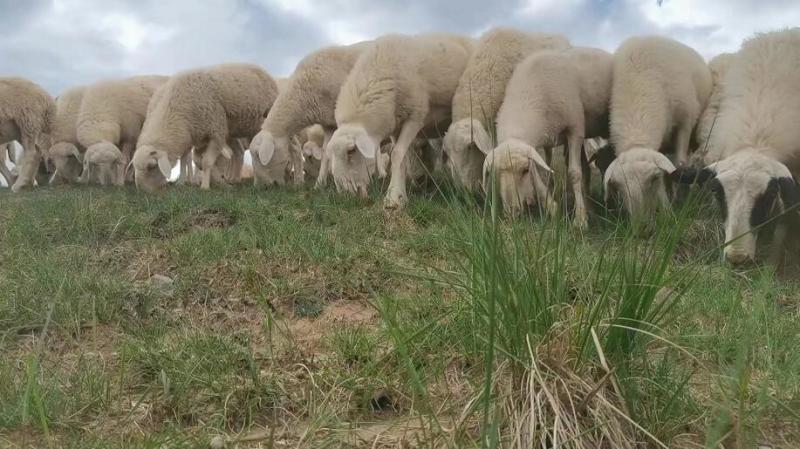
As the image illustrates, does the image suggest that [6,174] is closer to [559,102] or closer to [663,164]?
[559,102]

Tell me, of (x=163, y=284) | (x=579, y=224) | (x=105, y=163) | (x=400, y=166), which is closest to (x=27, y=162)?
(x=105, y=163)

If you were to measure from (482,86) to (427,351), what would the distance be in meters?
5.82

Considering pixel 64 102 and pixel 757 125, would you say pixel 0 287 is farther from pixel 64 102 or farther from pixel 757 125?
pixel 64 102

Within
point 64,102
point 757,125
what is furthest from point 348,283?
point 64,102

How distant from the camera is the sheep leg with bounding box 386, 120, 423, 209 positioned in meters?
7.18

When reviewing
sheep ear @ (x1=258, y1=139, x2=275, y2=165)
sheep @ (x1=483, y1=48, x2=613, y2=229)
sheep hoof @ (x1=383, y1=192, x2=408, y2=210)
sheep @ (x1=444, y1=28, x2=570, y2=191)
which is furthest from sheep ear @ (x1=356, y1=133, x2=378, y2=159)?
sheep ear @ (x1=258, y1=139, x2=275, y2=165)

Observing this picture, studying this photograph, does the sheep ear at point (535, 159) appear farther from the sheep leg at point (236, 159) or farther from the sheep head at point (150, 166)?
the sheep leg at point (236, 159)

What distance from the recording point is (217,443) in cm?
235

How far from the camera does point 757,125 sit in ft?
20.6

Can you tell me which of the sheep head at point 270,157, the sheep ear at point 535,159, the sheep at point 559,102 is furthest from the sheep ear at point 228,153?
the sheep ear at point 535,159

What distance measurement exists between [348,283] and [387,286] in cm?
25

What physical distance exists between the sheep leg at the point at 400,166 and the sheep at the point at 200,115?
12.8 feet

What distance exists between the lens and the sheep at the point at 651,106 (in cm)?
691

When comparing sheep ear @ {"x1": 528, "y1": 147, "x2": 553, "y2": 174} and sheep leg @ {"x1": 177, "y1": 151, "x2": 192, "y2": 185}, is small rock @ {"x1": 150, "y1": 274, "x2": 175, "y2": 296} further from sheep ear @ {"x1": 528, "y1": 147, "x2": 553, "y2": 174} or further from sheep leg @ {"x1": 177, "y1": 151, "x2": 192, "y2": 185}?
sheep leg @ {"x1": 177, "y1": 151, "x2": 192, "y2": 185}
